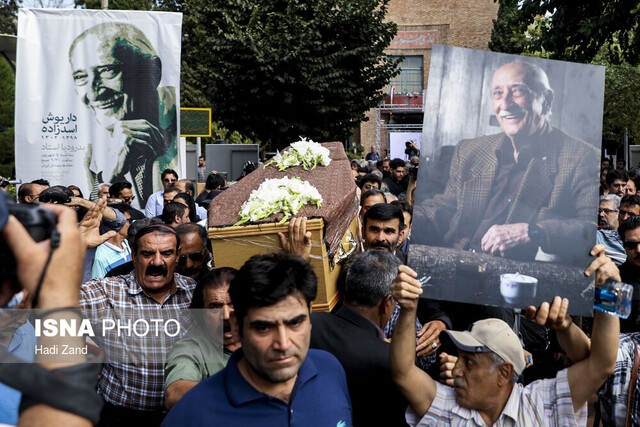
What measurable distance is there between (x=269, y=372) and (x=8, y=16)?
A: 157 feet

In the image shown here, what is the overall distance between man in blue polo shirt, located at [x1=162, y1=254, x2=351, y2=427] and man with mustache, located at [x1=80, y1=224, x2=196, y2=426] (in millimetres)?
1116

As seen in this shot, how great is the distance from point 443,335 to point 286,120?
15.8 m

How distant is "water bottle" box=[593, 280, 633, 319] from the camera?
8.18 feet

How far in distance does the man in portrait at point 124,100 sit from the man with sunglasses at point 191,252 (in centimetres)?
437

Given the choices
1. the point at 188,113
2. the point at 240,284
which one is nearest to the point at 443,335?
the point at 240,284

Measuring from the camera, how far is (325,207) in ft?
13.3

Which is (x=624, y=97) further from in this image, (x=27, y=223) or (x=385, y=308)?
(x=27, y=223)

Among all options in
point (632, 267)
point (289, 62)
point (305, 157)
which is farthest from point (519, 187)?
point (289, 62)

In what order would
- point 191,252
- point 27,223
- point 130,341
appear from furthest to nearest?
point 191,252
point 130,341
point 27,223

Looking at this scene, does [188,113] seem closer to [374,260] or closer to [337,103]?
[337,103]

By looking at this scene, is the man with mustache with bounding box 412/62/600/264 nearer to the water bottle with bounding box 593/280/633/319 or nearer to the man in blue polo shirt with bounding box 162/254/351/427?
the water bottle with bounding box 593/280/633/319

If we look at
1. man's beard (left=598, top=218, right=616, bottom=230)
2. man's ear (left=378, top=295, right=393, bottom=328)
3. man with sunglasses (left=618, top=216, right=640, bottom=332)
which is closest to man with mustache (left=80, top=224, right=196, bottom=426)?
man's ear (left=378, top=295, right=393, bottom=328)

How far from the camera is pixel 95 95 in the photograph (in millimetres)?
8656

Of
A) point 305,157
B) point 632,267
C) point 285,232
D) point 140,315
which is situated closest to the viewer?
point 140,315
